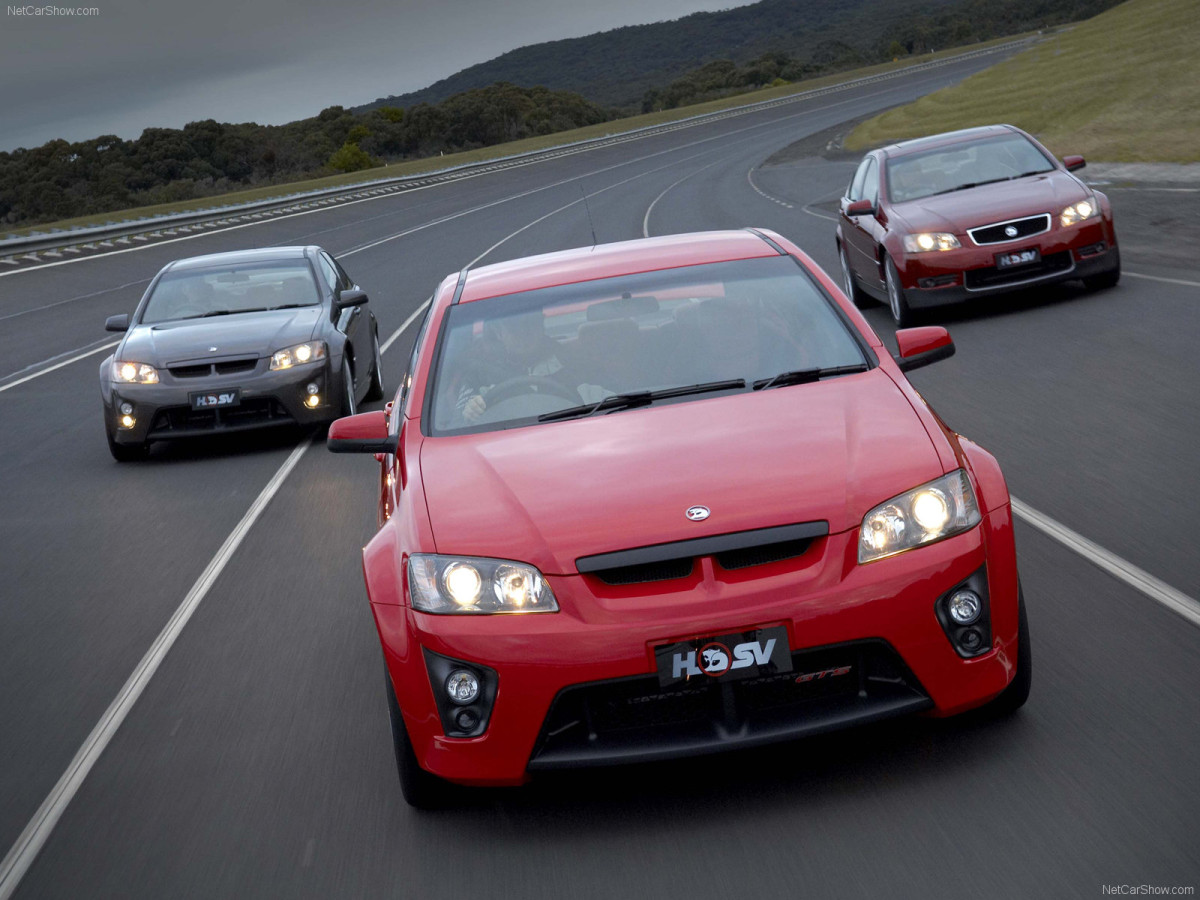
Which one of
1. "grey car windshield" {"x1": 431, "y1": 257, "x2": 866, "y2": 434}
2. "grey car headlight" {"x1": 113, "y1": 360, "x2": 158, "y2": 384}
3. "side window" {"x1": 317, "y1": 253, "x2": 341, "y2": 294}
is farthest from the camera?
"side window" {"x1": 317, "y1": 253, "x2": 341, "y2": 294}

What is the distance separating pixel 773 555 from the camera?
13.4 ft

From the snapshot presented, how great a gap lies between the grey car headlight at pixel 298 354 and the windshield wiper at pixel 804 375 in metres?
6.99

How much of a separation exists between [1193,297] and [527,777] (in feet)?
32.9

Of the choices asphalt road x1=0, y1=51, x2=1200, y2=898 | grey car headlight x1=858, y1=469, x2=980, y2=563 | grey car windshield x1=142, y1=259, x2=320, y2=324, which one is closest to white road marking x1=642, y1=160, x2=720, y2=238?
grey car windshield x1=142, y1=259, x2=320, y2=324

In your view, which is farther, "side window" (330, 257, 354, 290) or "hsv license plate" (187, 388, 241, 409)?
"side window" (330, 257, 354, 290)

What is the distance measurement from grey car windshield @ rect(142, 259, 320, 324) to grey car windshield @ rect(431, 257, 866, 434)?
7067 mm

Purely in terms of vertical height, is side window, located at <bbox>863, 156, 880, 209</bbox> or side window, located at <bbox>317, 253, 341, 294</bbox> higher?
side window, located at <bbox>317, 253, 341, 294</bbox>

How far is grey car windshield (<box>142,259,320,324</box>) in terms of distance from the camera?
12547 mm

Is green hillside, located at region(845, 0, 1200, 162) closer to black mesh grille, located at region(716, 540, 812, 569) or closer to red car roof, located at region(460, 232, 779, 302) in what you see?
red car roof, located at region(460, 232, 779, 302)

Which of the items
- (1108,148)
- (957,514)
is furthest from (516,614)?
(1108,148)

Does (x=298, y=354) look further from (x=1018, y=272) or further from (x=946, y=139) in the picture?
(x=946, y=139)

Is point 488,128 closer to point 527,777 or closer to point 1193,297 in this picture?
point 1193,297

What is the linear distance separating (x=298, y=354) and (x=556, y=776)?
25.6 feet
